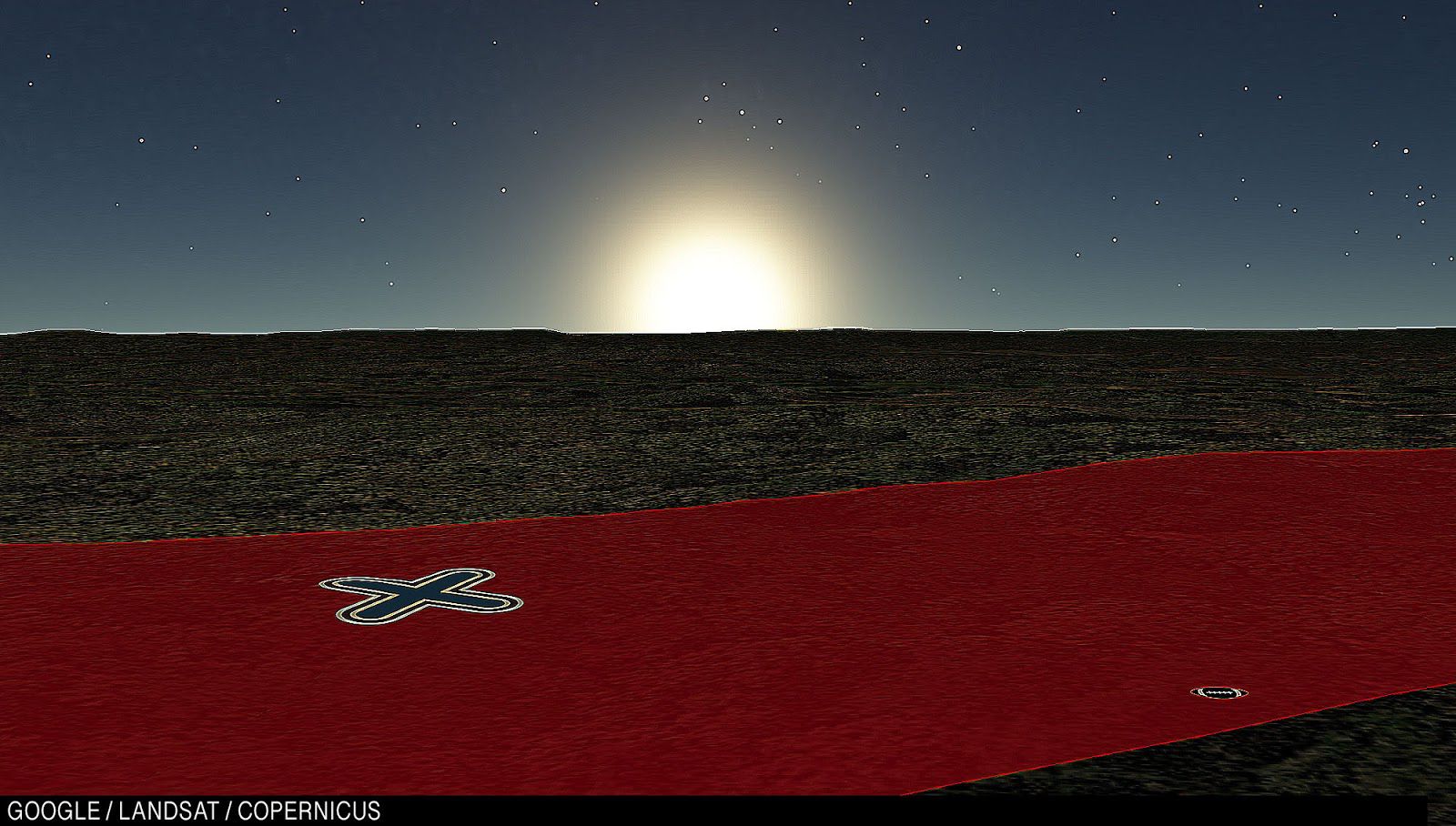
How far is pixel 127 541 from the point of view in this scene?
9.32 metres

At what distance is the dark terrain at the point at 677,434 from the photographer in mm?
4930

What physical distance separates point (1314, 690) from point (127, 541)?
26.3ft

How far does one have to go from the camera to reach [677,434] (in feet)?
56.7

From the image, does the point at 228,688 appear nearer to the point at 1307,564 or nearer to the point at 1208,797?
the point at 1208,797

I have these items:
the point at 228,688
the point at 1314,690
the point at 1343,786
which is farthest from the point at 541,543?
the point at 1343,786

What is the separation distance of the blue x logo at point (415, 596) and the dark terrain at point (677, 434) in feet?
7.45

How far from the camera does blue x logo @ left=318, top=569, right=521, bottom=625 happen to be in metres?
6.94

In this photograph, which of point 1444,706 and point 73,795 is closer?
point 73,795

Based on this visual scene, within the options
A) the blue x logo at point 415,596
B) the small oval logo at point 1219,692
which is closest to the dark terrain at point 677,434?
the small oval logo at point 1219,692

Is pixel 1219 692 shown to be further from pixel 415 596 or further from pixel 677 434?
pixel 677 434
